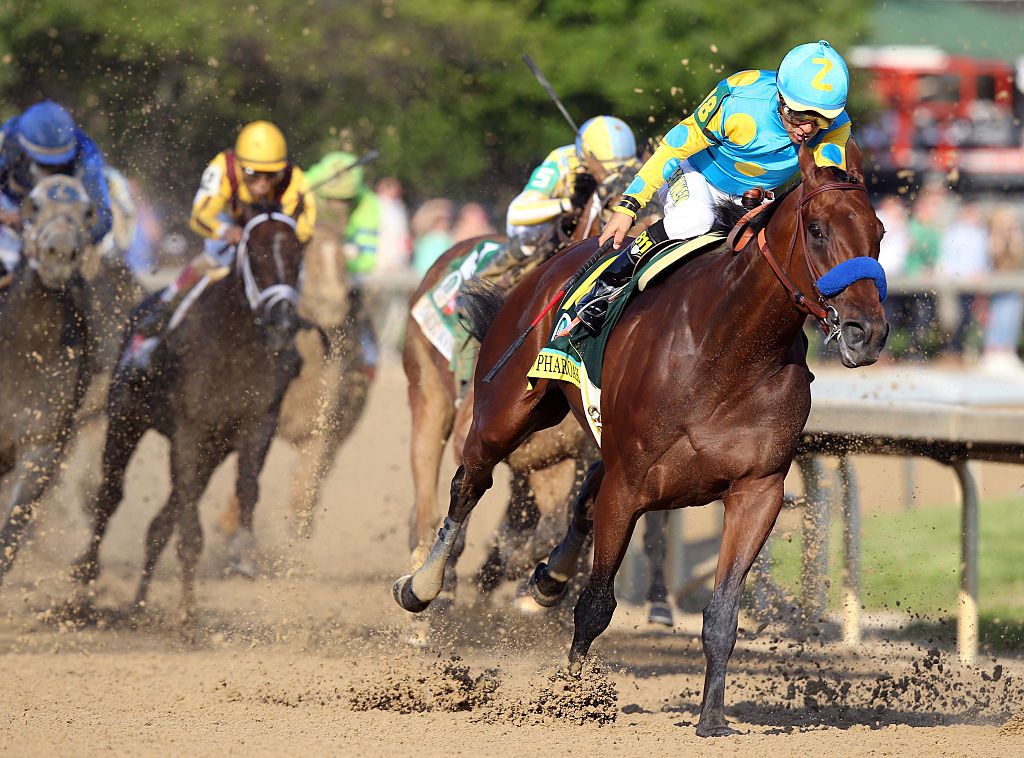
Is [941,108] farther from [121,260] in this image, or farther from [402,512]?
[121,260]

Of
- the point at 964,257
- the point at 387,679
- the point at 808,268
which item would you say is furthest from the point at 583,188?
the point at 964,257

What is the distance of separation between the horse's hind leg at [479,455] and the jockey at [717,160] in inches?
21.9

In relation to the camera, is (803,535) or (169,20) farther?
(169,20)

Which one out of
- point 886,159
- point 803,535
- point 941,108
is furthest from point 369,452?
point 941,108

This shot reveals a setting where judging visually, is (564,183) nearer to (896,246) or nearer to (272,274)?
(272,274)

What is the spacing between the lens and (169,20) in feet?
58.7

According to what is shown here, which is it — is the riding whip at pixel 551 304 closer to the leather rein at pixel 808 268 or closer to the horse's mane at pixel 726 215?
the horse's mane at pixel 726 215

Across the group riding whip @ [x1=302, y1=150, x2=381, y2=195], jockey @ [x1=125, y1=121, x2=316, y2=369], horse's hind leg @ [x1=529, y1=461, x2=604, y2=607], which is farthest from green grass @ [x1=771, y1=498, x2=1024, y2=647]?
jockey @ [x1=125, y1=121, x2=316, y2=369]

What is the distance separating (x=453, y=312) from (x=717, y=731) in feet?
11.1

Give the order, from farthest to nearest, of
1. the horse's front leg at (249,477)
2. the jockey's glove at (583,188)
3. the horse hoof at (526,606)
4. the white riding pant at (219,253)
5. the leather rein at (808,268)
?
the white riding pant at (219,253)
the horse's front leg at (249,477)
the jockey's glove at (583,188)
the horse hoof at (526,606)
the leather rein at (808,268)

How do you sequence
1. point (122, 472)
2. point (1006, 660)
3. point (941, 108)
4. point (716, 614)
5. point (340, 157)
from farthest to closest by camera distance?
point (941, 108)
point (340, 157)
point (122, 472)
point (1006, 660)
point (716, 614)

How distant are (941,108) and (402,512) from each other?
1391 centimetres

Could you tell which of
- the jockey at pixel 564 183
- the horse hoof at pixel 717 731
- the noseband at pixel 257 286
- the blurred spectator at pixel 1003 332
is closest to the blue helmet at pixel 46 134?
the noseband at pixel 257 286

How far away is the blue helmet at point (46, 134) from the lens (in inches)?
333
